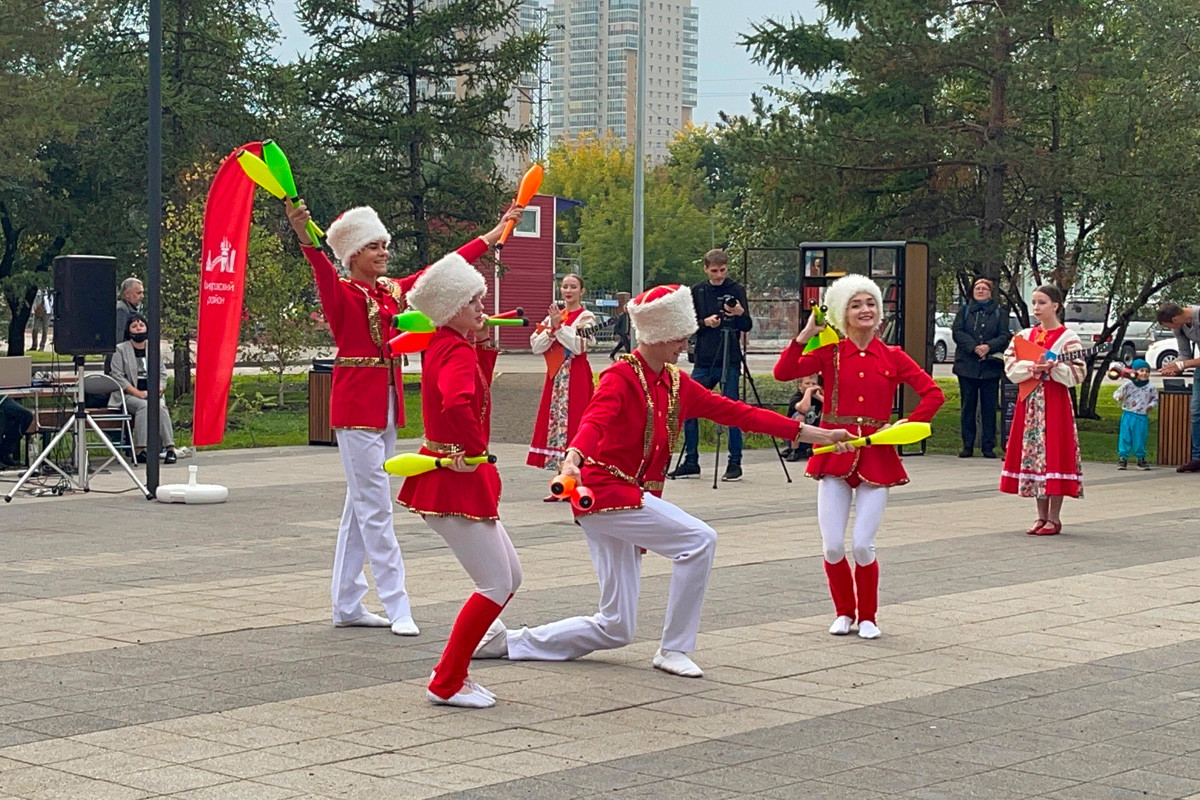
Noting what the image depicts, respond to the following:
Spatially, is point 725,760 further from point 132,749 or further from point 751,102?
point 751,102

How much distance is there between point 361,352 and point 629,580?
82.1 inches

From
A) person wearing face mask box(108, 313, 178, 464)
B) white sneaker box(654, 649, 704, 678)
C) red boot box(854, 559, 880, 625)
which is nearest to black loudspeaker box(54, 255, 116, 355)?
person wearing face mask box(108, 313, 178, 464)

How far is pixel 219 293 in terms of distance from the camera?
14.3m

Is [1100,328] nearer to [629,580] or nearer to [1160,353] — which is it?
[1160,353]

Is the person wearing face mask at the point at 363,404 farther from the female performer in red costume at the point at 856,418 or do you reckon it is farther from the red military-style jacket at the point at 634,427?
the female performer in red costume at the point at 856,418

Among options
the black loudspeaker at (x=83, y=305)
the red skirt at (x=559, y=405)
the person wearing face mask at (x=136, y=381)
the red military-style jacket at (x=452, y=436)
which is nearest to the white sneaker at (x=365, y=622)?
the red military-style jacket at (x=452, y=436)

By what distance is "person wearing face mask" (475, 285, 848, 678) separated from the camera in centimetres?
749

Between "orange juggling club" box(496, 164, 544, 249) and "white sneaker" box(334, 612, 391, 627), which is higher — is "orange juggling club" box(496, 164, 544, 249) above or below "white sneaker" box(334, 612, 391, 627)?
above

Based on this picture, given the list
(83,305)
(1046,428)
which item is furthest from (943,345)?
(83,305)

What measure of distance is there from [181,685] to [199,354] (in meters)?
7.23

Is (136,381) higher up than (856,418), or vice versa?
(856,418)

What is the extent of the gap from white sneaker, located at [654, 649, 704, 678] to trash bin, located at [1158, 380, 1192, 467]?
1388 cm

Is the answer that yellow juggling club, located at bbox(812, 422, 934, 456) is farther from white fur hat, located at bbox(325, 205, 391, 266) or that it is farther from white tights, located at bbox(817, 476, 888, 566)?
white fur hat, located at bbox(325, 205, 391, 266)

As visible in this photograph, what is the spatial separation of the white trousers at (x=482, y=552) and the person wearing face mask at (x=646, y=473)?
1.41ft
